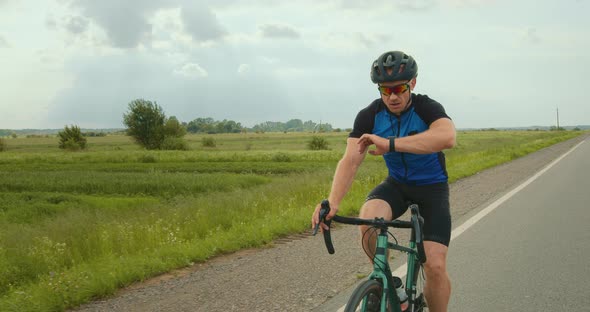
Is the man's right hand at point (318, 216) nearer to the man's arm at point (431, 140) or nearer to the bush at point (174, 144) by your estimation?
the man's arm at point (431, 140)

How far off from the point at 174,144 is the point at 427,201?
68.4m

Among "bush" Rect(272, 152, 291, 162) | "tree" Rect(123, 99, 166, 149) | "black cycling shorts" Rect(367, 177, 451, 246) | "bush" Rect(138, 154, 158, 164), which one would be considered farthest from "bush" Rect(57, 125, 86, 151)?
"black cycling shorts" Rect(367, 177, 451, 246)

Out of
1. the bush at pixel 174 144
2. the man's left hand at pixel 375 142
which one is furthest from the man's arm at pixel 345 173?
the bush at pixel 174 144

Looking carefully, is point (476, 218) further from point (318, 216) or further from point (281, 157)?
point (281, 157)

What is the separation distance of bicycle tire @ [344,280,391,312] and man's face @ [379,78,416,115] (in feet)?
3.36

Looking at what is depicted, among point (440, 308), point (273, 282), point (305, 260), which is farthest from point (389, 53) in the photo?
point (305, 260)

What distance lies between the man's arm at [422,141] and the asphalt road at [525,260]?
2419 mm

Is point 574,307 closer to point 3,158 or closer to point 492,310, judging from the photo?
point 492,310

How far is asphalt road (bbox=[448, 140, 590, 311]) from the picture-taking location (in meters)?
5.06

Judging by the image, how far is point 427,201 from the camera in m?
3.39

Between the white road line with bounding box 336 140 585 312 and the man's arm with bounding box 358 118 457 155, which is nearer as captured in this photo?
the man's arm with bounding box 358 118 457 155

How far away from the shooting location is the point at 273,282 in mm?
5609

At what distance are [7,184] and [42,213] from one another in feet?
35.4

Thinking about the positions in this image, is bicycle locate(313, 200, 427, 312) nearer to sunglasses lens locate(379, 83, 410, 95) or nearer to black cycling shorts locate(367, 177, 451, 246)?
black cycling shorts locate(367, 177, 451, 246)
